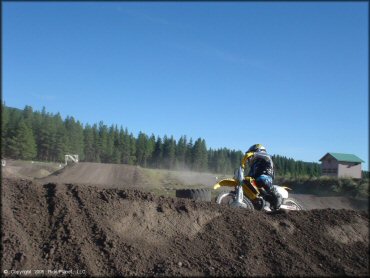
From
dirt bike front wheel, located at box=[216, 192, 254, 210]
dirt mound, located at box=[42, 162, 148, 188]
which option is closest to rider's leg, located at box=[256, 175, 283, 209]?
dirt bike front wheel, located at box=[216, 192, 254, 210]

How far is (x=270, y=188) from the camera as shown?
34.6 ft

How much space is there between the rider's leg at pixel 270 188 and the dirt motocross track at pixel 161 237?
1.14m

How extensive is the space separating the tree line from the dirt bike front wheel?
56687 millimetres

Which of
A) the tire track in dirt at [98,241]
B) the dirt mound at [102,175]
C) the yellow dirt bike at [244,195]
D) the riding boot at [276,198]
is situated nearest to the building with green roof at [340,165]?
the dirt mound at [102,175]

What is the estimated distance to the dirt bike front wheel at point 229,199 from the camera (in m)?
10.5

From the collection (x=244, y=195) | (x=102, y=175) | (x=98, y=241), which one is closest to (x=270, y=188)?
(x=244, y=195)

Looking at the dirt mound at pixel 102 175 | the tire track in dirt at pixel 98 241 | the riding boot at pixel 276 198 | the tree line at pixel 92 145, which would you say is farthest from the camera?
the tree line at pixel 92 145

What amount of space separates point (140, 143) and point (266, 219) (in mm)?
100301

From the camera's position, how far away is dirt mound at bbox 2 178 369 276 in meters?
6.89

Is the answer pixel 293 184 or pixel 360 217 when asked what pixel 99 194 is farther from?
pixel 293 184

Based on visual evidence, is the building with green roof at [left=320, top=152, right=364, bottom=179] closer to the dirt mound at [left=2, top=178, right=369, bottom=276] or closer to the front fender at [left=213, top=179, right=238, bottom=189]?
the front fender at [left=213, top=179, right=238, bottom=189]

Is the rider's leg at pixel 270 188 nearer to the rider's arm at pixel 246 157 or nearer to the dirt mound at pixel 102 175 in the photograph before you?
the rider's arm at pixel 246 157

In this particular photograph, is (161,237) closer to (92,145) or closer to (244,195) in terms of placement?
(244,195)

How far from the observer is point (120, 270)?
6.65 m
